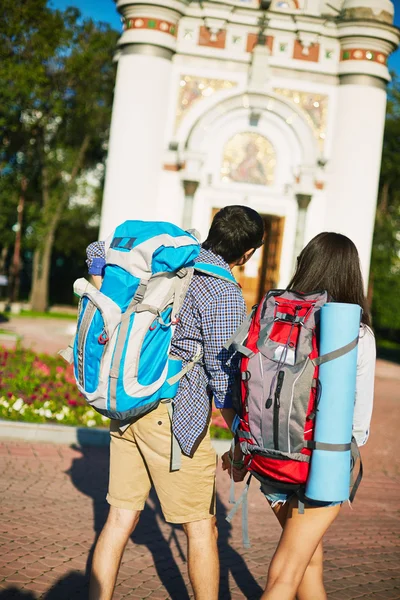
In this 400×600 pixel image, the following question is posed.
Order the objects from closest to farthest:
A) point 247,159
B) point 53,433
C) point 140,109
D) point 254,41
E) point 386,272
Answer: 1. point 53,433
2. point 140,109
3. point 254,41
4. point 247,159
5. point 386,272

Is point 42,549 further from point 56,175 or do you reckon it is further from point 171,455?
point 56,175

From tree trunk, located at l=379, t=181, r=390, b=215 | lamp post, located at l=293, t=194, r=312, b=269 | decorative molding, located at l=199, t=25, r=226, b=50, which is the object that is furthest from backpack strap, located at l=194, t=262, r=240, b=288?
tree trunk, located at l=379, t=181, r=390, b=215

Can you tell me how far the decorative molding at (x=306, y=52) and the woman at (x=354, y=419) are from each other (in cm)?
1303

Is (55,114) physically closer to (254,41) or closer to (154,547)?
(254,41)

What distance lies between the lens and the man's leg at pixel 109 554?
3.34 m

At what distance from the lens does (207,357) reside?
3.29m

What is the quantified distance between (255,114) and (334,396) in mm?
13151

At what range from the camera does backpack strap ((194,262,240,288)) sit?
3295mm

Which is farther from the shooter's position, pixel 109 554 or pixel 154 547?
pixel 154 547

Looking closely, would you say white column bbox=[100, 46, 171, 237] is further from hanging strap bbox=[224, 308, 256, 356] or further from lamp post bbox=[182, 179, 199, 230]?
hanging strap bbox=[224, 308, 256, 356]

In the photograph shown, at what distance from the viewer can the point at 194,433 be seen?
327cm

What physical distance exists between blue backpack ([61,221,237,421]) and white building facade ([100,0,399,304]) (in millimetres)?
12009

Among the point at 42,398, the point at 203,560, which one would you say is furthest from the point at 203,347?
the point at 42,398

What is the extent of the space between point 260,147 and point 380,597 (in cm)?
1215
